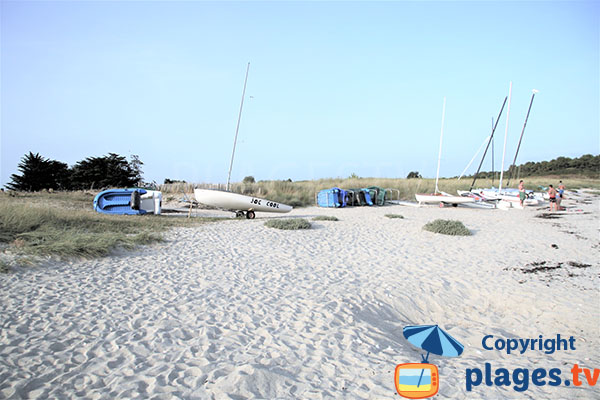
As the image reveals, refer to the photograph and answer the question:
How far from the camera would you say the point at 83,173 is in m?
23.0

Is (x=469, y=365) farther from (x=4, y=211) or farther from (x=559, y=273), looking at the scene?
(x=4, y=211)

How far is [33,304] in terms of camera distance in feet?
14.1

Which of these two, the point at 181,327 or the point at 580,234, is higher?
the point at 580,234

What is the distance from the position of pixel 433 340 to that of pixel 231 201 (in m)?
Result: 9.30

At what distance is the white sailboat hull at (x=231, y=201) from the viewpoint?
477 inches

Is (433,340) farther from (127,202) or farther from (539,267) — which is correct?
(127,202)

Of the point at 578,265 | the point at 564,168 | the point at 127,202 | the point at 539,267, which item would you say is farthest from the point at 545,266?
the point at 564,168

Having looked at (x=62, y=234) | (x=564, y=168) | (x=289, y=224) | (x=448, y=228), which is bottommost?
(x=62, y=234)

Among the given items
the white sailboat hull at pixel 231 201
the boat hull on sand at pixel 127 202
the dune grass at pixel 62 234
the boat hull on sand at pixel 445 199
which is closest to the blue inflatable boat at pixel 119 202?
the boat hull on sand at pixel 127 202

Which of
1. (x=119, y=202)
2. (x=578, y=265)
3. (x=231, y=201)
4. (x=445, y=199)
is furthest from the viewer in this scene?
(x=445, y=199)

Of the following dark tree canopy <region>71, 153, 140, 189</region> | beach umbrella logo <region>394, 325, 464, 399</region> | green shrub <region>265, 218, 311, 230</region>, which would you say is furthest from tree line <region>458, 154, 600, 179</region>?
beach umbrella logo <region>394, 325, 464, 399</region>

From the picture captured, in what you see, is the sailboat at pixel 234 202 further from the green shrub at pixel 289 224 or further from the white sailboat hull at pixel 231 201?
the green shrub at pixel 289 224

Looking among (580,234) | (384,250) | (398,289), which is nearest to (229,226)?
(384,250)

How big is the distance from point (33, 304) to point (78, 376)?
185cm
